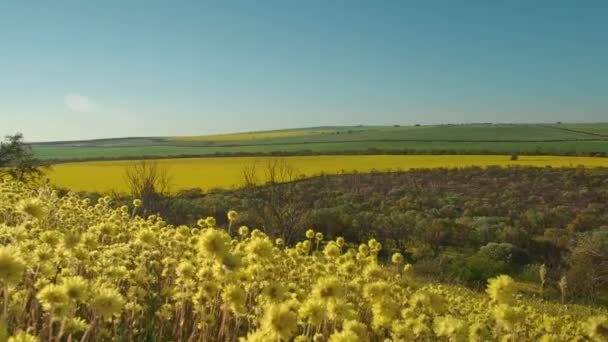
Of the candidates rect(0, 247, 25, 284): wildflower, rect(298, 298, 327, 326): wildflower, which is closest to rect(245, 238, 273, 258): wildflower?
rect(298, 298, 327, 326): wildflower

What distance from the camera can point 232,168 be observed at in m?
53.5

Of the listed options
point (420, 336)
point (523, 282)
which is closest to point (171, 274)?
point (420, 336)

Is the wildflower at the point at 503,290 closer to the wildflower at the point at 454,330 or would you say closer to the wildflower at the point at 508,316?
the wildflower at the point at 508,316

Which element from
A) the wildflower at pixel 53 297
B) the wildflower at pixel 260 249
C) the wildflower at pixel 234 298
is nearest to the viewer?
the wildflower at pixel 53 297

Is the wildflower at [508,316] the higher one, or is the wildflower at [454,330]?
the wildflower at [508,316]

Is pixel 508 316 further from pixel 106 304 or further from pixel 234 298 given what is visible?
pixel 106 304

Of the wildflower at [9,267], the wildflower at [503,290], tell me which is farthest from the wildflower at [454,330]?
the wildflower at [9,267]

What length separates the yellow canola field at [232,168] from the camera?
144 feet

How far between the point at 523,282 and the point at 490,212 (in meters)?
12.8

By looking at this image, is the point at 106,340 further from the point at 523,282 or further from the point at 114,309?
the point at 523,282

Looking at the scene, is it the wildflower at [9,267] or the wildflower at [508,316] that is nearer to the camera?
the wildflower at [9,267]

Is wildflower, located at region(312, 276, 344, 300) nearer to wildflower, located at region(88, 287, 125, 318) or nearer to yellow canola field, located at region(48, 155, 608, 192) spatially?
wildflower, located at region(88, 287, 125, 318)

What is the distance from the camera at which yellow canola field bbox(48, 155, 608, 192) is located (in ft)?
144

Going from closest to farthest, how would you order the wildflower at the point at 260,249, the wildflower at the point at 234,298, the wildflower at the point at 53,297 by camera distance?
the wildflower at the point at 53,297 → the wildflower at the point at 234,298 → the wildflower at the point at 260,249
